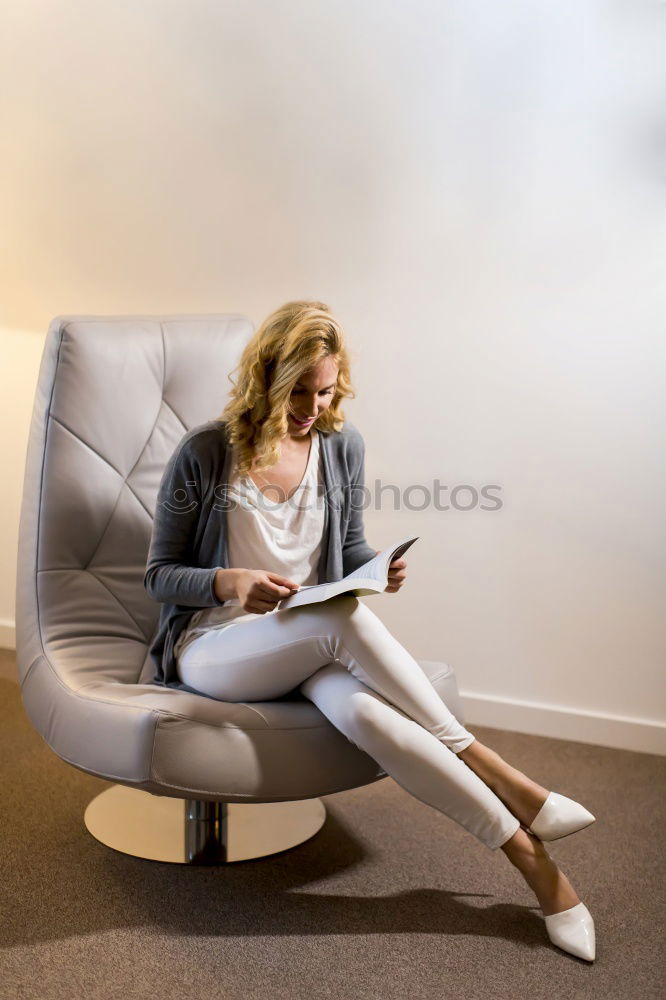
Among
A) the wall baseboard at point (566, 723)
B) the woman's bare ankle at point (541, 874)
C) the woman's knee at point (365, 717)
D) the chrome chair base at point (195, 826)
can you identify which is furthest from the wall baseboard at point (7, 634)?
the woman's bare ankle at point (541, 874)

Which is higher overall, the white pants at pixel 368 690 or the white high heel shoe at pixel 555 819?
the white pants at pixel 368 690

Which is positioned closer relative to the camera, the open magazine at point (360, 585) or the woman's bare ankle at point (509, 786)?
the open magazine at point (360, 585)

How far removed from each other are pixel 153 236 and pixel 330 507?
1.24 meters

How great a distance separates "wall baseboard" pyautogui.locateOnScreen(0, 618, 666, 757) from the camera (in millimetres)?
2402

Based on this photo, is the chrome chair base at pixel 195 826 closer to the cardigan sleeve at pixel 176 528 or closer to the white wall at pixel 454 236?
the cardigan sleeve at pixel 176 528

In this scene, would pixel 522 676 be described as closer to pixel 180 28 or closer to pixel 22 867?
pixel 22 867

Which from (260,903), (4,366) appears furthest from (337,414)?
(4,366)

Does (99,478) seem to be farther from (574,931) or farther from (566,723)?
(566,723)

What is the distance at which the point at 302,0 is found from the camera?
7.64 feet

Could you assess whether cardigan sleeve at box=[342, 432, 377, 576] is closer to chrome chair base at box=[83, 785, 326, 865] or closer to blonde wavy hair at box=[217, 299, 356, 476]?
blonde wavy hair at box=[217, 299, 356, 476]

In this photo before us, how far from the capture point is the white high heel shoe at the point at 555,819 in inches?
60.6

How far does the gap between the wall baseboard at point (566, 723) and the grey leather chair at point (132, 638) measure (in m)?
0.69

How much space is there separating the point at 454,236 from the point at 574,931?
157 centimetres

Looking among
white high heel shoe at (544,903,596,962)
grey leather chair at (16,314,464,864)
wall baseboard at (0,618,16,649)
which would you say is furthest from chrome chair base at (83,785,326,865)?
wall baseboard at (0,618,16,649)
